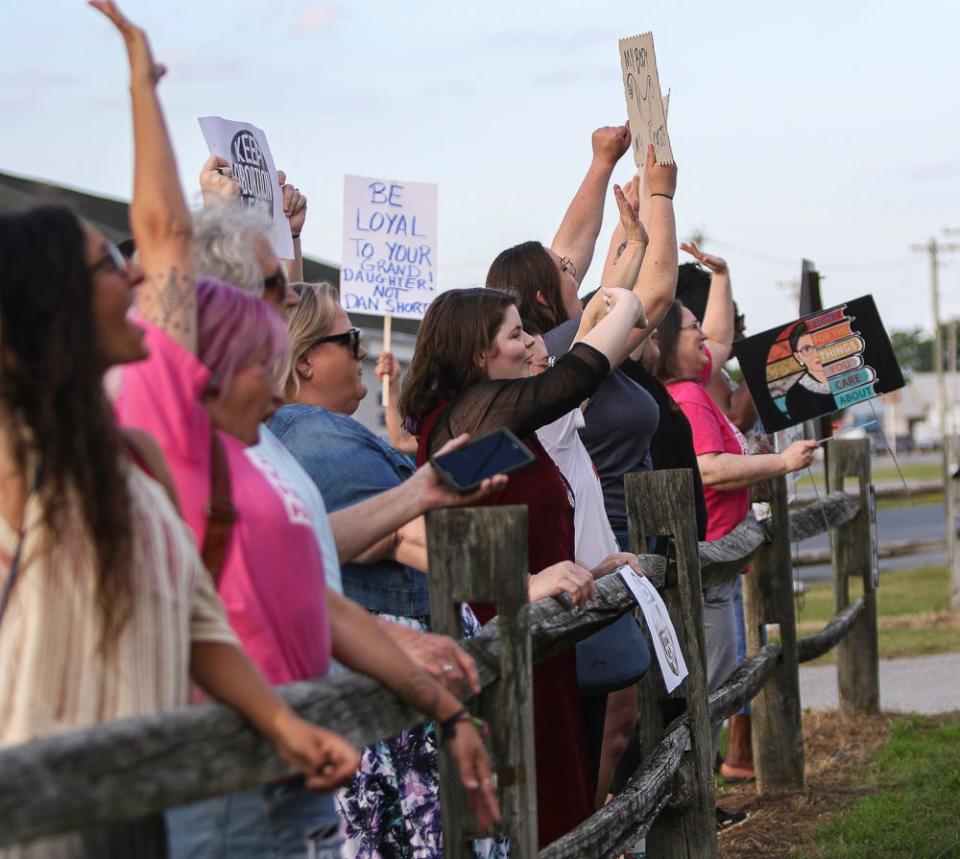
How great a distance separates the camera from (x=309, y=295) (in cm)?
393

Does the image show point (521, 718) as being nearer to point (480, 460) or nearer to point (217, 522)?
point (480, 460)

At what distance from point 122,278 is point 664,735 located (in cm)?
342

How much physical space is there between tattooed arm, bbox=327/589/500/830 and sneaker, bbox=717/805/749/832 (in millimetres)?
3926

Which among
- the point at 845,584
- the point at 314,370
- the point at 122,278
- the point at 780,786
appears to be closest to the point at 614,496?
the point at 314,370

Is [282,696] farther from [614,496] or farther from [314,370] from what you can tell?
[614,496]

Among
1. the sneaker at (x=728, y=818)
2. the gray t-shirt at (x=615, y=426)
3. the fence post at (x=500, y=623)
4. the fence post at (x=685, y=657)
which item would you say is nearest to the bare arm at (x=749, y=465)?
the gray t-shirt at (x=615, y=426)

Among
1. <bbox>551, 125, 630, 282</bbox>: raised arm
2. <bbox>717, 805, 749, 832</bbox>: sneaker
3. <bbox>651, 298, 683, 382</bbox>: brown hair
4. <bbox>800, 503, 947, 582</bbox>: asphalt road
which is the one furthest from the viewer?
<bbox>800, 503, 947, 582</bbox>: asphalt road

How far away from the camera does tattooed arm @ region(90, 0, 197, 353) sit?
242 cm

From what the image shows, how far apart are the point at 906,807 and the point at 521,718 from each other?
3698mm

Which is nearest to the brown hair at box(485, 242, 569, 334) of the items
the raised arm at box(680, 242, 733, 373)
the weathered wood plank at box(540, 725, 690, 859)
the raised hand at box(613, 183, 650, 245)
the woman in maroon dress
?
the raised hand at box(613, 183, 650, 245)

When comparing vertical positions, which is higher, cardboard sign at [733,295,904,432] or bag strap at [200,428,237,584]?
cardboard sign at [733,295,904,432]

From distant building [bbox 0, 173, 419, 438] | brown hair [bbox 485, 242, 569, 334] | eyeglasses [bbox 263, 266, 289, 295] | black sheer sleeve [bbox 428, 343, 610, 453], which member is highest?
distant building [bbox 0, 173, 419, 438]

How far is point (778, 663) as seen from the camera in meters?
7.31

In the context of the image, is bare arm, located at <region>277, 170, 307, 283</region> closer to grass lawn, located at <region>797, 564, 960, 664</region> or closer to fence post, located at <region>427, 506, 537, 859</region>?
fence post, located at <region>427, 506, 537, 859</region>
